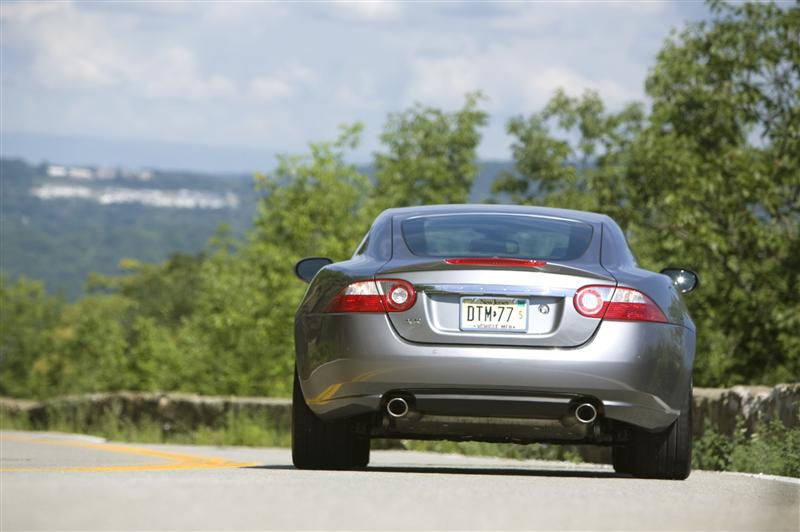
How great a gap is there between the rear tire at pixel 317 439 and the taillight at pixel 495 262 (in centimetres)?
120

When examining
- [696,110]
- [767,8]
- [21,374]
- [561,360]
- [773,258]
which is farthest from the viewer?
[21,374]

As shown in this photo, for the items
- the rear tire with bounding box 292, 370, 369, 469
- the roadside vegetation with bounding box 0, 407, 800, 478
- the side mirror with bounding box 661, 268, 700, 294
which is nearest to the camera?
the rear tire with bounding box 292, 370, 369, 469

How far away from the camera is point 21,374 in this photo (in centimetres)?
13338

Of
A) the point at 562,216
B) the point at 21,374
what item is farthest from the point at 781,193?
the point at 21,374

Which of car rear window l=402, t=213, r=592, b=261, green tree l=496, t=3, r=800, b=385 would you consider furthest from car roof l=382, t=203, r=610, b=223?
green tree l=496, t=3, r=800, b=385

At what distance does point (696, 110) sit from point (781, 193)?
4.06 metres

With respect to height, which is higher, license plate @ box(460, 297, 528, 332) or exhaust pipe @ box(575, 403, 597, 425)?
license plate @ box(460, 297, 528, 332)

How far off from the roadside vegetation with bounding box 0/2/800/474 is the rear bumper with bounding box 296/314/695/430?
235 cm

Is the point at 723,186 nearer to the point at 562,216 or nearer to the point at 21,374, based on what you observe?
the point at 562,216

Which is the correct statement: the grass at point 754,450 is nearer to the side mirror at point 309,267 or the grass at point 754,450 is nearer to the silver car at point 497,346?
the silver car at point 497,346

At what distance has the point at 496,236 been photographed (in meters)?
8.44

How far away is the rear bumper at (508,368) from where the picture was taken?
7.59 metres

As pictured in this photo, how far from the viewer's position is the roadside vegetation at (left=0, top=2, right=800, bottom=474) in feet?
73.4

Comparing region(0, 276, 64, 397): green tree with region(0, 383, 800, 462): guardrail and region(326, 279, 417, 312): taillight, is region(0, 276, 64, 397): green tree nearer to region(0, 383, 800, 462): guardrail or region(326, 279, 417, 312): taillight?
region(0, 383, 800, 462): guardrail
